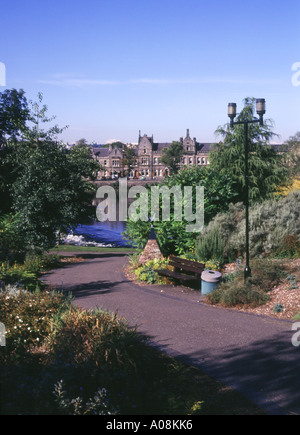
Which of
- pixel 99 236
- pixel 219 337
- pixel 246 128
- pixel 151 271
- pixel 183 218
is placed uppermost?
pixel 246 128

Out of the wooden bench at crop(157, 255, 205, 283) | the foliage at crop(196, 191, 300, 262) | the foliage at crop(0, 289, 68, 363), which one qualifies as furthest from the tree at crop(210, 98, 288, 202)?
the foliage at crop(0, 289, 68, 363)

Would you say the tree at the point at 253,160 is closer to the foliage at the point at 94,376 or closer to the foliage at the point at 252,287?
the foliage at the point at 252,287

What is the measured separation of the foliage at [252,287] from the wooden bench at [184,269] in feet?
3.62

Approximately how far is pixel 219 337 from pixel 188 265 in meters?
5.75

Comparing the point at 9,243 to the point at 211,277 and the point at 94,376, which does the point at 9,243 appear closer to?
the point at 211,277

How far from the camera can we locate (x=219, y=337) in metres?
8.08

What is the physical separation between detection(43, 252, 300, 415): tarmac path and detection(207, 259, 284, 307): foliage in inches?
18.6

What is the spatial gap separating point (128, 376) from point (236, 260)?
973 cm

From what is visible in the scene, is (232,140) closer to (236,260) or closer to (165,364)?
(236,260)

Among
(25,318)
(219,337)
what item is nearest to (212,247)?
(219,337)

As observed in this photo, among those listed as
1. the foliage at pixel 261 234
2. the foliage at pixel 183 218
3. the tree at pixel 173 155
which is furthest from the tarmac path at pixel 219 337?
the tree at pixel 173 155

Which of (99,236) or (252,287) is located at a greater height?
(252,287)

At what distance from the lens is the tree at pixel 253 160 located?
25.9 m
